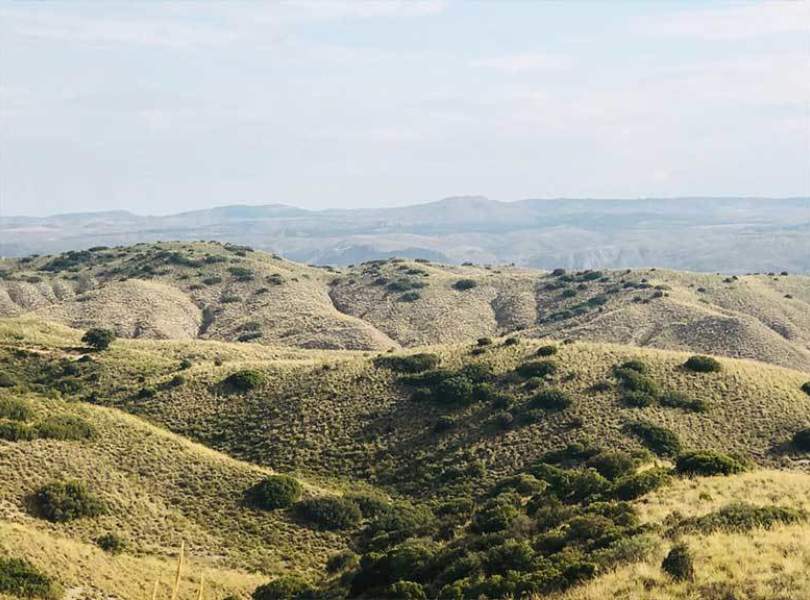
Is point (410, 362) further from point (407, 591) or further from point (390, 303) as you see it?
point (390, 303)

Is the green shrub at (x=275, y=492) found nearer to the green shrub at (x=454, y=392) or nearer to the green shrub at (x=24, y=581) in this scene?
the green shrub at (x=24, y=581)

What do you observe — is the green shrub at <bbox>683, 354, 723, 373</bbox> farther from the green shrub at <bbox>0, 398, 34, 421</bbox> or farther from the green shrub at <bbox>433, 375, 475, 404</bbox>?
the green shrub at <bbox>0, 398, 34, 421</bbox>

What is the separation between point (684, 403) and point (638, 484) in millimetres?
26652

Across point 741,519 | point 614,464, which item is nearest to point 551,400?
point 614,464

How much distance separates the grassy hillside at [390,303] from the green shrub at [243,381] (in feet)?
140

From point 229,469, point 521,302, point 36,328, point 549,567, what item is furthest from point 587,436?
point 521,302

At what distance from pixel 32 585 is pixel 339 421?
2944 cm

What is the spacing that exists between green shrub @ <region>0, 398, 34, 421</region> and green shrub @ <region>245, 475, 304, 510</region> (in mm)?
14665

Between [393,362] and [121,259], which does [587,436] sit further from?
[121,259]

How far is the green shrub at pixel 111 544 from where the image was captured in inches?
1326

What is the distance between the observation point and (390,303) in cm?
12781

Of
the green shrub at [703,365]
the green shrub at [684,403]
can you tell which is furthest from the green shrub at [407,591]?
the green shrub at [703,365]

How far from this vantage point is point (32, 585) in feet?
86.4

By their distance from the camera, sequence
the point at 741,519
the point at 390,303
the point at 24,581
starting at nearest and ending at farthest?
1. the point at 741,519
2. the point at 24,581
3. the point at 390,303
